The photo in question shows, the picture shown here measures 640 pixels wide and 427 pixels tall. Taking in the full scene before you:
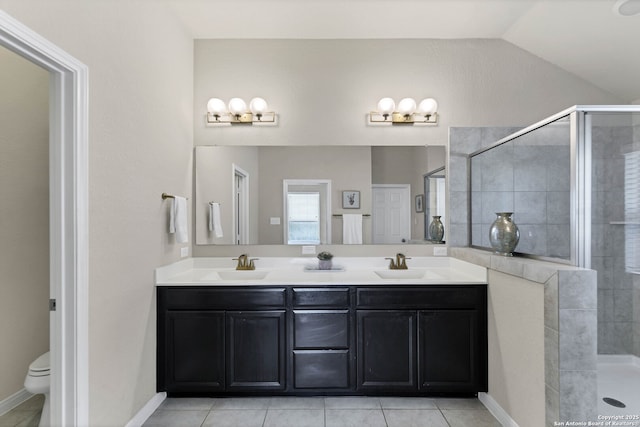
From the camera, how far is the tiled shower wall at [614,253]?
211 centimetres

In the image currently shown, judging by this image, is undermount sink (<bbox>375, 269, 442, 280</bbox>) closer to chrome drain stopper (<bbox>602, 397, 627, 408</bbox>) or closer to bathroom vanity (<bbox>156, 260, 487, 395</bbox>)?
bathroom vanity (<bbox>156, 260, 487, 395</bbox>)

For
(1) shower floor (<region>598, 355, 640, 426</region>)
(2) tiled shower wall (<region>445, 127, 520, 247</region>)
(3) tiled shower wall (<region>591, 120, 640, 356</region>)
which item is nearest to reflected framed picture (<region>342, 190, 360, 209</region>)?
(2) tiled shower wall (<region>445, 127, 520, 247</region>)

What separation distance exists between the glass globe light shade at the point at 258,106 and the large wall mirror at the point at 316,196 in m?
0.32

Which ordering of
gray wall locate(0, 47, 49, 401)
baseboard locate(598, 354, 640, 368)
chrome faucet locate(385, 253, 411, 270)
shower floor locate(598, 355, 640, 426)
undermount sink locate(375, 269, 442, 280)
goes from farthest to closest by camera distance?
chrome faucet locate(385, 253, 411, 270), undermount sink locate(375, 269, 442, 280), gray wall locate(0, 47, 49, 401), baseboard locate(598, 354, 640, 368), shower floor locate(598, 355, 640, 426)

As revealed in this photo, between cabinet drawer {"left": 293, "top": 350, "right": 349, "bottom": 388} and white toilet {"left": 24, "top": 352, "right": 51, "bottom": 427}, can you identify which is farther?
cabinet drawer {"left": 293, "top": 350, "right": 349, "bottom": 388}

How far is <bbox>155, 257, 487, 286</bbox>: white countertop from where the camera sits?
234 cm

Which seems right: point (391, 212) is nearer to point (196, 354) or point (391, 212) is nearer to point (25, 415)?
point (196, 354)

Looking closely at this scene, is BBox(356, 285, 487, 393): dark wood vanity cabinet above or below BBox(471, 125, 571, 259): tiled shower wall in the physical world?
below

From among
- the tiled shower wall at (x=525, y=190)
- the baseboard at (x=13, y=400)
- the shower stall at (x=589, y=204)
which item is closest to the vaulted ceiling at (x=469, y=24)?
the shower stall at (x=589, y=204)

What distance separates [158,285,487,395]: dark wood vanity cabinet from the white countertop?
0.07 meters

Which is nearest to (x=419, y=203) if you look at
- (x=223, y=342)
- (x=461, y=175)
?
(x=461, y=175)

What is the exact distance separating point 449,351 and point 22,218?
10.2 ft

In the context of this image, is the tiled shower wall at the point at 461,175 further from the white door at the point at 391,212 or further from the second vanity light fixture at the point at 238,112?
the second vanity light fixture at the point at 238,112

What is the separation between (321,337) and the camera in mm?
2326
